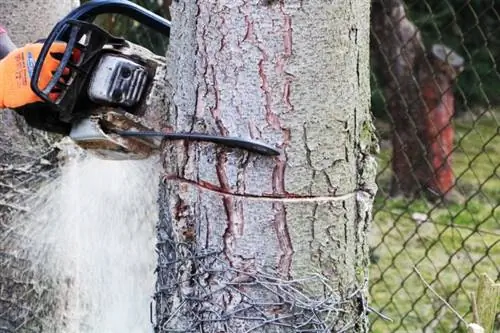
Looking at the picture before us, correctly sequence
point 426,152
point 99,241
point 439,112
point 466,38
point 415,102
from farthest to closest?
1. point 466,38
2. point 439,112
3. point 415,102
4. point 426,152
5. point 99,241

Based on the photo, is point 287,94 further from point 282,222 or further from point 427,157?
point 427,157

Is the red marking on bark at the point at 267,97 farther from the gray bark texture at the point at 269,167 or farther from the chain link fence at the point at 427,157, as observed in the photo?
the chain link fence at the point at 427,157

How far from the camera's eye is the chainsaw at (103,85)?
181 cm

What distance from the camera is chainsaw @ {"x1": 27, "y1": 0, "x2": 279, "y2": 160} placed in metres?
1.81

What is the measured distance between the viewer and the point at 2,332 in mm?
2602

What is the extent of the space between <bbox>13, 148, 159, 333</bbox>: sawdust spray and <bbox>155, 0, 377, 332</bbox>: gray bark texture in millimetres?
409

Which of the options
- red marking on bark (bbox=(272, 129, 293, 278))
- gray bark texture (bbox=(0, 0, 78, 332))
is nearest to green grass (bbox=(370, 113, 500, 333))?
gray bark texture (bbox=(0, 0, 78, 332))

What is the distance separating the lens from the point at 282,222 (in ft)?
5.21

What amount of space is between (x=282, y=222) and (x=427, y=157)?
309 centimetres

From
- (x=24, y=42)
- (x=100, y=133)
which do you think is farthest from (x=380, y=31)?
(x=100, y=133)

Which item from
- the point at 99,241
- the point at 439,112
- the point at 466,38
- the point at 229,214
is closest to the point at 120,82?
the point at 229,214

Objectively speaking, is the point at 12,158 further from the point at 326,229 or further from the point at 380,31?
the point at 380,31

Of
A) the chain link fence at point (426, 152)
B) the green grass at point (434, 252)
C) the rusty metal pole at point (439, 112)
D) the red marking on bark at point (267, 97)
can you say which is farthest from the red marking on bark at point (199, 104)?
the rusty metal pole at point (439, 112)

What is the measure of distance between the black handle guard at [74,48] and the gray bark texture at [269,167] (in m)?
0.23
